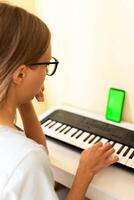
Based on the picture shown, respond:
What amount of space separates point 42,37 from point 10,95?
0.16m

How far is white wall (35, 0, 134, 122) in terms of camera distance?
43.5 inches

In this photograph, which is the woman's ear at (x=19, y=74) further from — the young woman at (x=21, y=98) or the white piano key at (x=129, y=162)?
the white piano key at (x=129, y=162)

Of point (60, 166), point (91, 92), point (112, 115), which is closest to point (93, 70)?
point (91, 92)

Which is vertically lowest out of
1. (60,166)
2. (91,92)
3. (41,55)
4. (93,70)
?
(60,166)

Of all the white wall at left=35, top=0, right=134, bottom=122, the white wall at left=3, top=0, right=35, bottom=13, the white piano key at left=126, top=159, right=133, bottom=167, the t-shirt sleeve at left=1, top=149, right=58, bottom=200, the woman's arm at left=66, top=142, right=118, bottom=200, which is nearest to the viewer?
the t-shirt sleeve at left=1, top=149, right=58, bottom=200

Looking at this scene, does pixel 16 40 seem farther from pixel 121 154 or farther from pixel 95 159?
pixel 121 154

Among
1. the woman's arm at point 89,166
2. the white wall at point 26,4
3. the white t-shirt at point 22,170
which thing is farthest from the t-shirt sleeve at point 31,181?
the white wall at point 26,4

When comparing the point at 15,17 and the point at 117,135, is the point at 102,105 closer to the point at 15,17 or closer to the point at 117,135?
the point at 117,135

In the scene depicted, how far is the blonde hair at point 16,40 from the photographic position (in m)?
0.65

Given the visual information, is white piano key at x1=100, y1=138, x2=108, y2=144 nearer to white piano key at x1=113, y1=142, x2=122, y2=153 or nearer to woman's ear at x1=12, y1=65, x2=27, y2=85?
white piano key at x1=113, y1=142, x2=122, y2=153

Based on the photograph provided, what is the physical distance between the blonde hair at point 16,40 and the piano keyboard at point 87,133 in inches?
16.7

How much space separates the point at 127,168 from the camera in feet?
2.96

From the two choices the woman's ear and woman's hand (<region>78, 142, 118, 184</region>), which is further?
woman's hand (<region>78, 142, 118, 184</region>)

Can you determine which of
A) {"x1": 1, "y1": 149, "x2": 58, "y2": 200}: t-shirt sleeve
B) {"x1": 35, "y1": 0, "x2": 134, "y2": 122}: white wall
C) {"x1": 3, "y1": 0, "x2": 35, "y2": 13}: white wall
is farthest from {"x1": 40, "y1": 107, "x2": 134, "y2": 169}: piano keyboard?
{"x1": 3, "y1": 0, "x2": 35, "y2": 13}: white wall
